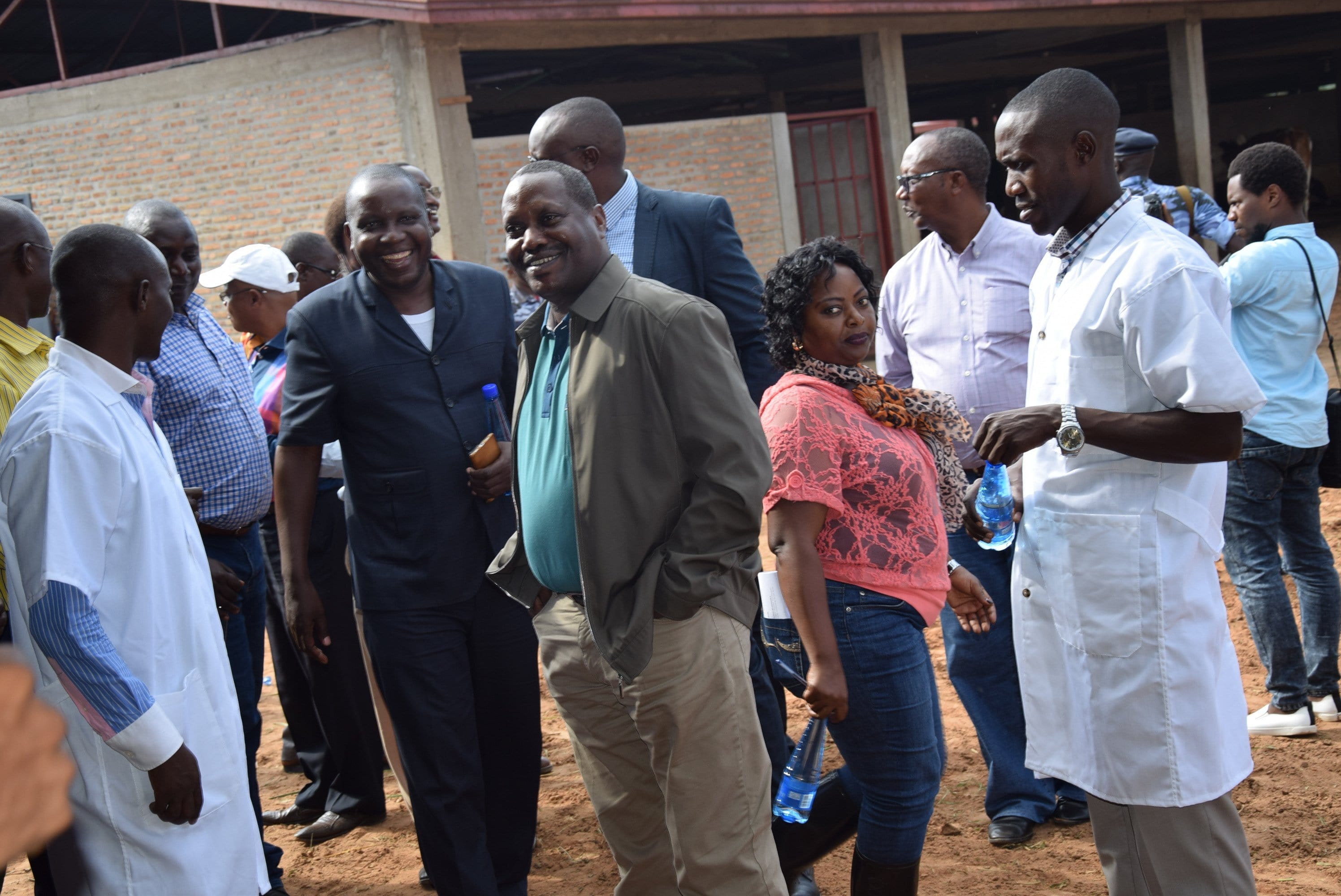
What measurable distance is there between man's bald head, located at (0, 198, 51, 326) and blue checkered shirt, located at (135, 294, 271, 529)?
467mm

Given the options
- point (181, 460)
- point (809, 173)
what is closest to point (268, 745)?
point (181, 460)

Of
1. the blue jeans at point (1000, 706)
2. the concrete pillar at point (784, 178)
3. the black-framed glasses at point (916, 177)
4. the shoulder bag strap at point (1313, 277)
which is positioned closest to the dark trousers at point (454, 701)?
the blue jeans at point (1000, 706)

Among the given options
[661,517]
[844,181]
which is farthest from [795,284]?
[844,181]

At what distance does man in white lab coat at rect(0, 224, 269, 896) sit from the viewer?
2.40 meters

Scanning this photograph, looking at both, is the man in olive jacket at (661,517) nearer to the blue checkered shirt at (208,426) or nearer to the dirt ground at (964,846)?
the dirt ground at (964,846)

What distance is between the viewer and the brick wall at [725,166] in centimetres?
1303

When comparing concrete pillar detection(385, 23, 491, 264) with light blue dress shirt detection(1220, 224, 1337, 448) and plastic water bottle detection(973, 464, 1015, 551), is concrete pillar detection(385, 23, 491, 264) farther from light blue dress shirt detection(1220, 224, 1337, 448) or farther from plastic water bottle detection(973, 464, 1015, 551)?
plastic water bottle detection(973, 464, 1015, 551)

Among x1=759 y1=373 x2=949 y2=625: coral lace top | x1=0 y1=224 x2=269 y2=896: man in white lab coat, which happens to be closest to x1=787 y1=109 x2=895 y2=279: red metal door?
x1=759 y1=373 x2=949 y2=625: coral lace top

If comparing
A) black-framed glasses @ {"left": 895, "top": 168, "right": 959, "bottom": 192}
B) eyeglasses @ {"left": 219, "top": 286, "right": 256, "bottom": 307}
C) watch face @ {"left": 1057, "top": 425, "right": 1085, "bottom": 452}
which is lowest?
watch face @ {"left": 1057, "top": 425, "right": 1085, "bottom": 452}

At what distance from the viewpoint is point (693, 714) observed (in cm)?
270

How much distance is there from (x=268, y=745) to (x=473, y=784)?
9.70ft

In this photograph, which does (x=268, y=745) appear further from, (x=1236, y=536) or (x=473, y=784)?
(x=1236, y=536)

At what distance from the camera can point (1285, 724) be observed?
15.5 ft

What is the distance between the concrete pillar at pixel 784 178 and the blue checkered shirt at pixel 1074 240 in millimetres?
10980
